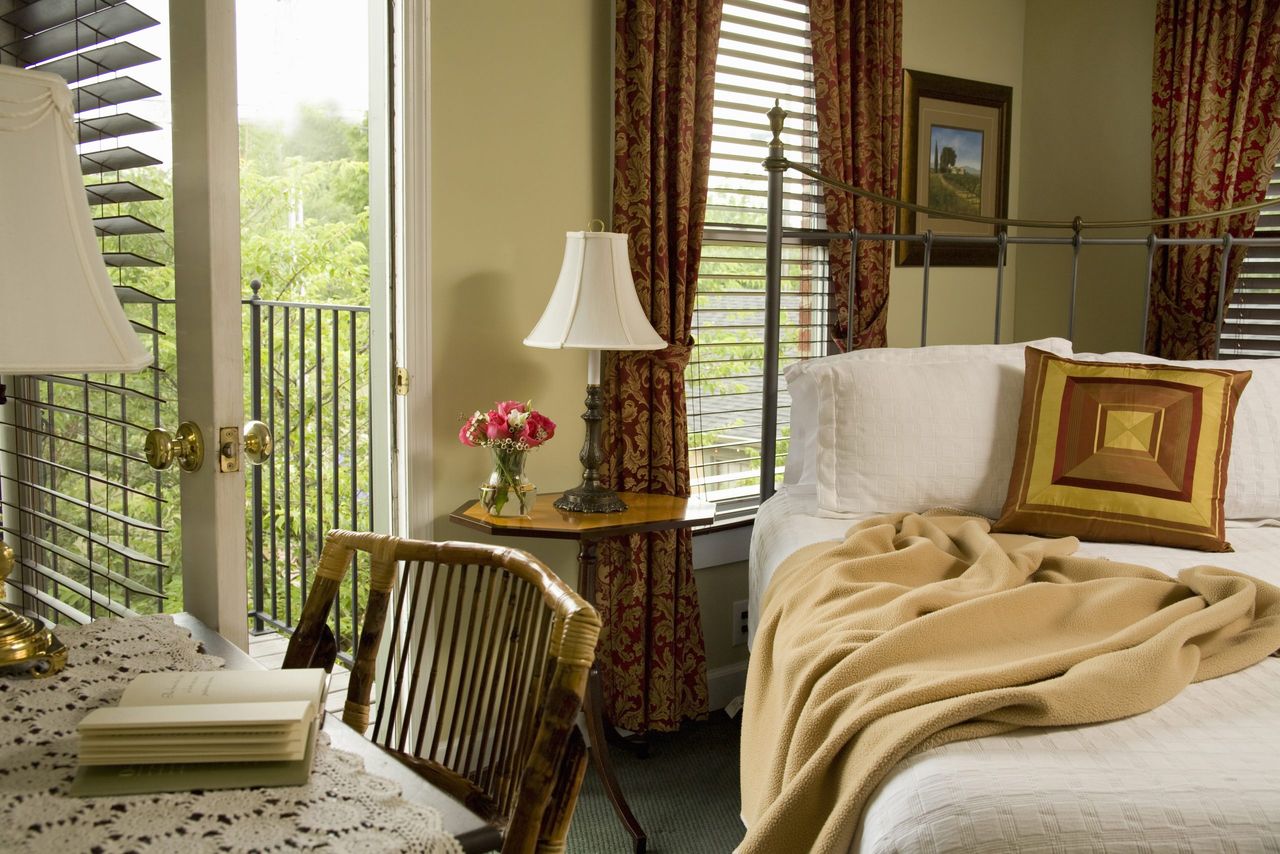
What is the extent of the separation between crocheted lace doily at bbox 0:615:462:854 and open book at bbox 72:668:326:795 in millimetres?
14

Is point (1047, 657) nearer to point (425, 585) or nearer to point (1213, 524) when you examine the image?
point (1213, 524)

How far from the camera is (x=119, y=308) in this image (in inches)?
39.8

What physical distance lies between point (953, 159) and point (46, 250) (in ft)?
11.1

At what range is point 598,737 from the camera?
2.45 metres

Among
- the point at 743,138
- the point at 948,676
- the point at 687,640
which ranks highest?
the point at 743,138

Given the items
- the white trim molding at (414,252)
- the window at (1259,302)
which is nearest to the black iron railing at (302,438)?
the white trim molding at (414,252)

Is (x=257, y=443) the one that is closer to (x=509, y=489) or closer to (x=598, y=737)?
(x=509, y=489)

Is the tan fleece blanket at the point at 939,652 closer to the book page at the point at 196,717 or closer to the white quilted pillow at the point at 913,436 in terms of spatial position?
the white quilted pillow at the point at 913,436

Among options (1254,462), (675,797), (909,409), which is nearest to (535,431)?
(909,409)

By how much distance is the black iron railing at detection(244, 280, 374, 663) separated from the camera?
3430mm

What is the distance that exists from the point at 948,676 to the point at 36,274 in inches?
46.3

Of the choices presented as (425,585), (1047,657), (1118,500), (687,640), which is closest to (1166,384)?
(1118,500)

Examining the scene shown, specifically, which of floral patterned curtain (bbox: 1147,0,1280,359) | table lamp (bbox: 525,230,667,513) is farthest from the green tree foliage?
floral patterned curtain (bbox: 1147,0,1280,359)

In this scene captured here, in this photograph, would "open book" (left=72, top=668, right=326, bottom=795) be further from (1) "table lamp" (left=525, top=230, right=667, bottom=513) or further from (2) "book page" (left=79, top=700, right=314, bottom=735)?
(1) "table lamp" (left=525, top=230, right=667, bottom=513)
